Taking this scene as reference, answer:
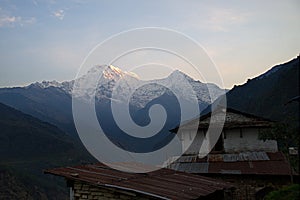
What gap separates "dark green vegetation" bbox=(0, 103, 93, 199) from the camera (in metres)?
43.2

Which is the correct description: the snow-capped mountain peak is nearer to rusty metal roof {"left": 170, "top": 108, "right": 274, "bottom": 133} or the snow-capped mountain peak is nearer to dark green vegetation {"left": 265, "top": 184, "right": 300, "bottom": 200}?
rusty metal roof {"left": 170, "top": 108, "right": 274, "bottom": 133}

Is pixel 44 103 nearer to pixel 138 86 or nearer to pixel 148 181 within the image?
pixel 138 86

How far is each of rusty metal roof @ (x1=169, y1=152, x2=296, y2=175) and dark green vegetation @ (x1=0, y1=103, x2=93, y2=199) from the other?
29.9 m

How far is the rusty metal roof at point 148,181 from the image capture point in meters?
9.35

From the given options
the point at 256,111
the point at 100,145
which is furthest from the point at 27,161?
the point at 256,111

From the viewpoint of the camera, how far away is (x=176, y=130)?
20469 millimetres

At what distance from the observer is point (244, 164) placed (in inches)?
661

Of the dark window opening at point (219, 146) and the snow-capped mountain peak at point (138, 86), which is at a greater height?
the snow-capped mountain peak at point (138, 86)

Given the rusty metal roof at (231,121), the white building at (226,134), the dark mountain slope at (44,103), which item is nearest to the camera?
the rusty metal roof at (231,121)

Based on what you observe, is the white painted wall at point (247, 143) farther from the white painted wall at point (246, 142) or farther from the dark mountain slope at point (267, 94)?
the dark mountain slope at point (267, 94)

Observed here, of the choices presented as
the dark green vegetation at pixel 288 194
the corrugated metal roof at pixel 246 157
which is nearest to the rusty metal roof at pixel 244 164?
the corrugated metal roof at pixel 246 157

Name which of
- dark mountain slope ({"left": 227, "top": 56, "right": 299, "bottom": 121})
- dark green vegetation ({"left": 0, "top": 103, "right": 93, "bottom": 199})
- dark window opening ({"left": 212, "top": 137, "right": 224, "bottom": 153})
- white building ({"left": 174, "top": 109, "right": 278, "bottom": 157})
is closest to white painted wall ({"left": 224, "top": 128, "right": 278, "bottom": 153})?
white building ({"left": 174, "top": 109, "right": 278, "bottom": 157})

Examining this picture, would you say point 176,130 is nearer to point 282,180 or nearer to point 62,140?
point 282,180

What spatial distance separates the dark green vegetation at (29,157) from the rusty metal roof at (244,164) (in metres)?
29.9
